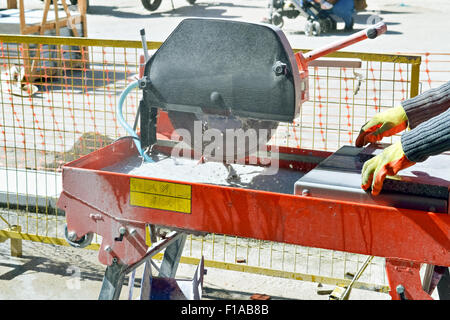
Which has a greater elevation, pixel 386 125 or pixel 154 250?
pixel 386 125

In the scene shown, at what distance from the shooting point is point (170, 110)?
10.3ft

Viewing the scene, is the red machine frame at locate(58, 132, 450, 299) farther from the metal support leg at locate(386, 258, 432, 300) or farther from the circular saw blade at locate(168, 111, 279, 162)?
the circular saw blade at locate(168, 111, 279, 162)

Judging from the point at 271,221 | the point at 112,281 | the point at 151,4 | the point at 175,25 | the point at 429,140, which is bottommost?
the point at 112,281

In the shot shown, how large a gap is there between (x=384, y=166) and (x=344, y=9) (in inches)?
573

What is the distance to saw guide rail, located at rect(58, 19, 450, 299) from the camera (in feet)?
8.96

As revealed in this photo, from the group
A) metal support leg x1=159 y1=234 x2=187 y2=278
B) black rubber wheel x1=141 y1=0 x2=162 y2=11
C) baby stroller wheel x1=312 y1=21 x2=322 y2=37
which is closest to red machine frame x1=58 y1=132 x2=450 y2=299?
metal support leg x1=159 y1=234 x2=187 y2=278

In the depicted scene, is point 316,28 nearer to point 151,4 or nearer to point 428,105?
point 151,4

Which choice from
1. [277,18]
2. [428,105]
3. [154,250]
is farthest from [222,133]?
A: [277,18]

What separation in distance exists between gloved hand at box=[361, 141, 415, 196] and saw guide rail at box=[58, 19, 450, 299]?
4.0 inches

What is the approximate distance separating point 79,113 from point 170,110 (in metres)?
6.09

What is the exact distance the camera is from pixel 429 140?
8.51 feet

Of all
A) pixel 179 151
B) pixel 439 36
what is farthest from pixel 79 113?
pixel 439 36

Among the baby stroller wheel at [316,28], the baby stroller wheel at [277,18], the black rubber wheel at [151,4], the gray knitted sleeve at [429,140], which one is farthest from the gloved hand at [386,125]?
the black rubber wheel at [151,4]
